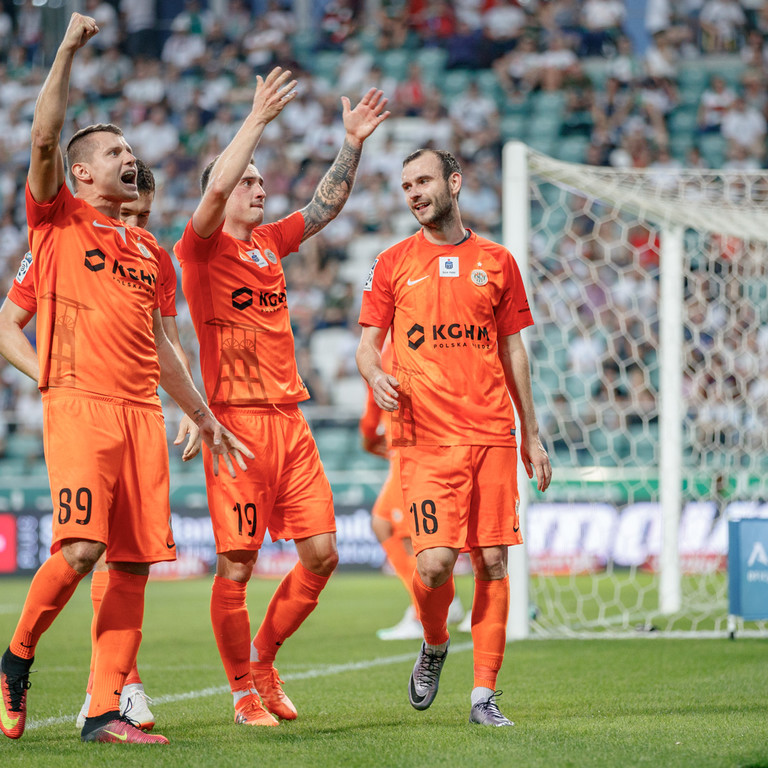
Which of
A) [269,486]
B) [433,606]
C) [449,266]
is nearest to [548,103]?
[449,266]

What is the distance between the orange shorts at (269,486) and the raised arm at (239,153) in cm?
80

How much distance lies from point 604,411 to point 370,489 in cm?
288

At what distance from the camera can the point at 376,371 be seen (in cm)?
468

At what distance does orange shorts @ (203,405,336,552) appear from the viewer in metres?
4.72

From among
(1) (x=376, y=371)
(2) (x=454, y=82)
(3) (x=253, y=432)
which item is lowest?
(3) (x=253, y=432)

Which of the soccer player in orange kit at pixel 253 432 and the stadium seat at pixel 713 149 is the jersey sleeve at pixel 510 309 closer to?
the soccer player in orange kit at pixel 253 432

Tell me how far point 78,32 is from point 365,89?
16.2 metres

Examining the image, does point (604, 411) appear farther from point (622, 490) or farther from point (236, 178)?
point (236, 178)

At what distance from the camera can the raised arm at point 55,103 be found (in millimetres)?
3877

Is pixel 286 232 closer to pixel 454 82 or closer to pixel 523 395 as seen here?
pixel 523 395

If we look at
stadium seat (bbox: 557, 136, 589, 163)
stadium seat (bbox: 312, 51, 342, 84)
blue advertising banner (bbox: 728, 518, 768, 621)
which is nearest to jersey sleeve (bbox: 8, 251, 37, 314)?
blue advertising banner (bbox: 728, 518, 768, 621)

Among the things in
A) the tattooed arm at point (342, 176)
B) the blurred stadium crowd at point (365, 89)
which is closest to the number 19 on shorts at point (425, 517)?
the tattooed arm at point (342, 176)

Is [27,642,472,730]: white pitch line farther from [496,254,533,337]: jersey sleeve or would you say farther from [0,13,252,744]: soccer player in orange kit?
[496,254,533,337]: jersey sleeve

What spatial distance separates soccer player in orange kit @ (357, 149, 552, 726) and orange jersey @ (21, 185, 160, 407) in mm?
952
